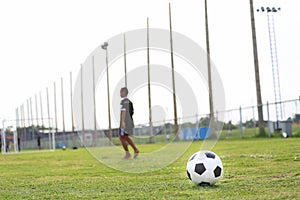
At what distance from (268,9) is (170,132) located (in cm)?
1426

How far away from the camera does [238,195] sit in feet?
19.1

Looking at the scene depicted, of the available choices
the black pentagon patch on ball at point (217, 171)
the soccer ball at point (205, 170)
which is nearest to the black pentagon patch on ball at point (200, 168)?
the soccer ball at point (205, 170)

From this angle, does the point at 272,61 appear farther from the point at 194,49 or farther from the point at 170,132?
the point at 194,49

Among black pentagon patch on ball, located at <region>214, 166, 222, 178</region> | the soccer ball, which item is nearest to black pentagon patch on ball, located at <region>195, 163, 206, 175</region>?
the soccer ball

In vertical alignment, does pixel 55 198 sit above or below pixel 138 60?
below

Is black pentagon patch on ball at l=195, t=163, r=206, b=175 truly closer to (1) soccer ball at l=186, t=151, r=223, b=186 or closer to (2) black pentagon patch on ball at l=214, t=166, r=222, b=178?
(1) soccer ball at l=186, t=151, r=223, b=186

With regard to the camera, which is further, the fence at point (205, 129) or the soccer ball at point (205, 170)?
the fence at point (205, 129)

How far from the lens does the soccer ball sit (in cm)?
688

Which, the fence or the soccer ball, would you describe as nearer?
the soccer ball

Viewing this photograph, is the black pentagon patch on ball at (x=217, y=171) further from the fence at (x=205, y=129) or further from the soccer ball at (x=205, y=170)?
the fence at (x=205, y=129)

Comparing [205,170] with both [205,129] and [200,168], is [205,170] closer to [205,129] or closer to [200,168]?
[200,168]

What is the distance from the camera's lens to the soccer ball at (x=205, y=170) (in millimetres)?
6879

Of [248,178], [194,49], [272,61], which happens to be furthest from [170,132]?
[248,178]

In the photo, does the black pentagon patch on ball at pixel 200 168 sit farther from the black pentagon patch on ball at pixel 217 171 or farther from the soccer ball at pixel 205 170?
the black pentagon patch on ball at pixel 217 171
